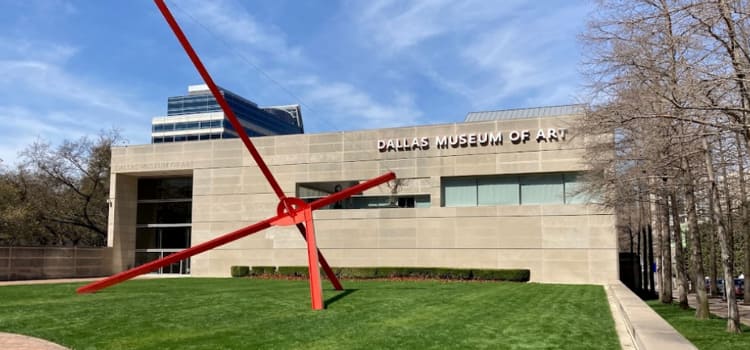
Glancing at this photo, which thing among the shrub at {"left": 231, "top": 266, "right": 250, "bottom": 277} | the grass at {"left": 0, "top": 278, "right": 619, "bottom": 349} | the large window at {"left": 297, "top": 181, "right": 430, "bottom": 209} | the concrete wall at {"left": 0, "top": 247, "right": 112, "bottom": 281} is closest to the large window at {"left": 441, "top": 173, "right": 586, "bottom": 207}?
the large window at {"left": 297, "top": 181, "right": 430, "bottom": 209}

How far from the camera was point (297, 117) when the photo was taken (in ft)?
430

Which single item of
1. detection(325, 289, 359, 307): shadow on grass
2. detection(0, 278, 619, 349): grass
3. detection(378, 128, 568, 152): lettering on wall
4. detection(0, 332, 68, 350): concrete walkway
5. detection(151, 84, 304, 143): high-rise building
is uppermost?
detection(151, 84, 304, 143): high-rise building

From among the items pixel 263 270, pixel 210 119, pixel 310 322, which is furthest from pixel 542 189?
pixel 210 119

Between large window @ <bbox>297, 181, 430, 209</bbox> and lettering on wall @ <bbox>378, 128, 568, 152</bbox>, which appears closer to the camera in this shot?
lettering on wall @ <bbox>378, 128, 568, 152</bbox>

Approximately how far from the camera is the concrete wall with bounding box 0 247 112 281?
34281 millimetres

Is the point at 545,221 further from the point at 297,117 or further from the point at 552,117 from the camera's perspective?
the point at 297,117

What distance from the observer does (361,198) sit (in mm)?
35938

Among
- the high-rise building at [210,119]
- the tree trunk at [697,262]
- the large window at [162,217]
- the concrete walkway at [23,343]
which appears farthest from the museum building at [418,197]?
the high-rise building at [210,119]

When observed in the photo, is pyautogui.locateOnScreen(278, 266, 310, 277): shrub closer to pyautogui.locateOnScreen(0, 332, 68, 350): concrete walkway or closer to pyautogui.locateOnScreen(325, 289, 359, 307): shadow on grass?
pyautogui.locateOnScreen(325, 289, 359, 307): shadow on grass

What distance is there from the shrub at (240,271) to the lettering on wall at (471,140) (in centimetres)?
1119

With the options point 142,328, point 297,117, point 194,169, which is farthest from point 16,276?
point 297,117

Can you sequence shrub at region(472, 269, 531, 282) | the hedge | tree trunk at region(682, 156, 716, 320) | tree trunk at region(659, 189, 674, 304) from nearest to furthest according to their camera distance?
tree trunk at region(682, 156, 716, 320), tree trunk at region(659, 189, 674, 304), shrub at region(472, 269, 531, 282), the hedge

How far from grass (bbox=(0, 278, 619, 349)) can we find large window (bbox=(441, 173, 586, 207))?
1325cm

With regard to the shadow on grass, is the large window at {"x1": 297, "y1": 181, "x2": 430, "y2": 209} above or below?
above
